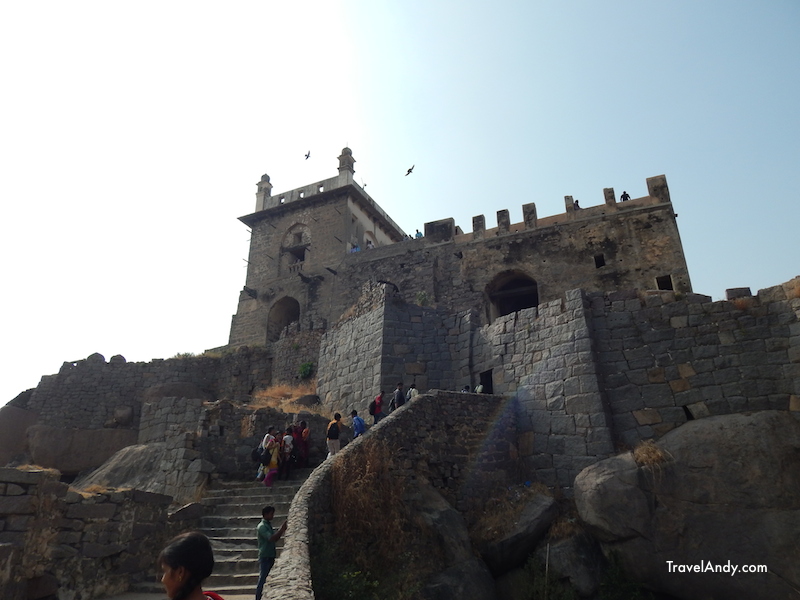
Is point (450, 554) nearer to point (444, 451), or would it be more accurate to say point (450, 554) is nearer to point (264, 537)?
point (444, 451)

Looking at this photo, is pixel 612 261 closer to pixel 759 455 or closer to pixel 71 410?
pixel 759 455

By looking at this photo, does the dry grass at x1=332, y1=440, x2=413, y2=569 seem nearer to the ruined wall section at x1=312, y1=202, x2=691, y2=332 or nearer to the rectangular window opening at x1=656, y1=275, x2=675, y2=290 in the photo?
the ruined wall section at x1=312, y1=202, x2=691, y2=332

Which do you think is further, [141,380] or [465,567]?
[141,380]

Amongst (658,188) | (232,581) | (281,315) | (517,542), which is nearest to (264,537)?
(232,581)

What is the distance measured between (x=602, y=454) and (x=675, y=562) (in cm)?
224

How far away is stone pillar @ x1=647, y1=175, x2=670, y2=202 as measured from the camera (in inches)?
A: 822

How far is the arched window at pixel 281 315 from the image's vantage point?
27500 millimetres

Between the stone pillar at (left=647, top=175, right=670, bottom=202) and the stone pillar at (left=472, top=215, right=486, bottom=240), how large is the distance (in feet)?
22.6

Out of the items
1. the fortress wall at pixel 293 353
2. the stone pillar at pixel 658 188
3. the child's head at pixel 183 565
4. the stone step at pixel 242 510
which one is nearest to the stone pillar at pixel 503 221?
the stone pillar at pixel 658 188

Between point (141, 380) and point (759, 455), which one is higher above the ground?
point (141, 380)

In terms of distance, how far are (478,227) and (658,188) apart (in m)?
7.47

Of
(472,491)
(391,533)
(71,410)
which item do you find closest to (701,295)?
(472,491)

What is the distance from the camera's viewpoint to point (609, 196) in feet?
71.6

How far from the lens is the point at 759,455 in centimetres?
891
